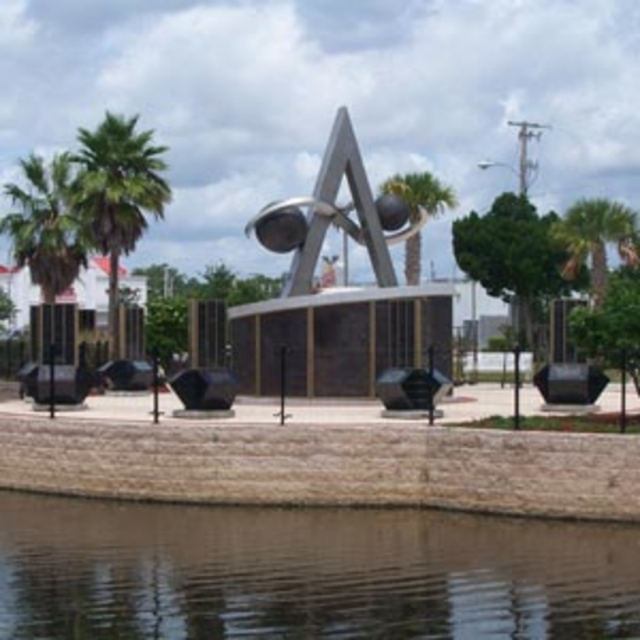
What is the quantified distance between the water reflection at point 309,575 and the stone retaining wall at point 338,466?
0.49 meters

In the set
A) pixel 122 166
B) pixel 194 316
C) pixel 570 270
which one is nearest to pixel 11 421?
pixel 194 316

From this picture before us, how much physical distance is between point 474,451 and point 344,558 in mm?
4764

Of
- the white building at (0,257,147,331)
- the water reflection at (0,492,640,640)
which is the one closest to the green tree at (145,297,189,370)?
the water reflection at (0,492,640,640)

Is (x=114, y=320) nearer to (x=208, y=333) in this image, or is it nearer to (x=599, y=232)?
(x=208, y=333)

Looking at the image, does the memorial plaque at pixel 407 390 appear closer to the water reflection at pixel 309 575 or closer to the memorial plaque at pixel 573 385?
the memorial plaque at pixel 573 385

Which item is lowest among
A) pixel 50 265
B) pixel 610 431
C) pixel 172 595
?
pixel 172 595

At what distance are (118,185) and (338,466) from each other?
907 inches

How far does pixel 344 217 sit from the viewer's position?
1494 inches

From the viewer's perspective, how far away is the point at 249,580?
17.6m

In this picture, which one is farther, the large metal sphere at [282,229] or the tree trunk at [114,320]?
the tree trunk at [114,320]

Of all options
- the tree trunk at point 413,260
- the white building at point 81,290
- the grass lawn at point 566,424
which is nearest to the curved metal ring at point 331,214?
the grass lawn at point 566,424

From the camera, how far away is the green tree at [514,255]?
74812 millimetres

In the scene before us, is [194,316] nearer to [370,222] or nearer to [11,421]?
[370,222]

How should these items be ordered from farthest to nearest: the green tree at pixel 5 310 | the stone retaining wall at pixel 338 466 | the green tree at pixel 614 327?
the green tree at pixel 5 310, the green tree at pixel 614 327, the stone retaining wall at pixel 338 466
